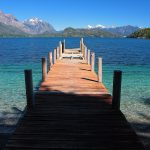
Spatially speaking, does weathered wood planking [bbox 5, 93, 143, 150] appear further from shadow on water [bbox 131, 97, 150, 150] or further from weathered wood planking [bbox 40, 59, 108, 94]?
weathered wood planking [bbox 40, 59, 108, 94]

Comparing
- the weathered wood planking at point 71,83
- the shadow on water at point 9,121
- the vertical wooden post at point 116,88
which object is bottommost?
the shadow on water at point 9,121

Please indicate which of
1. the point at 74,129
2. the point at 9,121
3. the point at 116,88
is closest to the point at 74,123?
the point at 74,129

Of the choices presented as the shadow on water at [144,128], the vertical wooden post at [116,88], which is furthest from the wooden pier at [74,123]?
the shadow on water at [144,128]

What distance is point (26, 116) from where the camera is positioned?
916 centimetres

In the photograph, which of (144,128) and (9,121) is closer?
(144,128)

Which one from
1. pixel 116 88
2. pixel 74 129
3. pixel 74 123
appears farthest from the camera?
pixel 116 88

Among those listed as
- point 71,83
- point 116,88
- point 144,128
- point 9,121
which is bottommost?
point 9,121

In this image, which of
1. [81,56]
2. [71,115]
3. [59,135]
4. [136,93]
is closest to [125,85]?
[136,93]

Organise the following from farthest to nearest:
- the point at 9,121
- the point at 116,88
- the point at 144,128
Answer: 1. the point at 9,121
2. the point at 144,128
3. the point at 116,88

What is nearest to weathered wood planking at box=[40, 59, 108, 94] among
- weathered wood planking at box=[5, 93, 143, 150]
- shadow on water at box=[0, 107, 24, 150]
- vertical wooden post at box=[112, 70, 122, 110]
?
shadow on water at box=[0, 107, 24, 150]

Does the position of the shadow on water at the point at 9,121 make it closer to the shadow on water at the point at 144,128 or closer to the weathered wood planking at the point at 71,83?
the weathered wood planking at the point at 71,83

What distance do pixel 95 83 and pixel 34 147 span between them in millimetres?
9063

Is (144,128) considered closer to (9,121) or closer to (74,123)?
(74,123)

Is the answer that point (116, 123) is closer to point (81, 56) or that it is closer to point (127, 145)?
point (127, 145)
